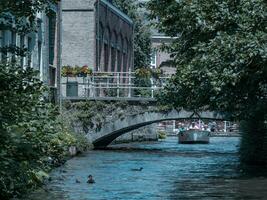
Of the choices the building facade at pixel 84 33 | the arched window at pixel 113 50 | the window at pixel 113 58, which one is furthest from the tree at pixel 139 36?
the building facade at pixel 84 33

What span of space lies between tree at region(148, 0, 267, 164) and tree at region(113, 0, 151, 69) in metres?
41.2

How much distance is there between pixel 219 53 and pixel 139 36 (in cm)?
4765

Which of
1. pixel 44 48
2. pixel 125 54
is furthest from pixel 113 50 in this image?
pixel 44 48

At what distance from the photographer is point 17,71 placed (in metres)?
10.7

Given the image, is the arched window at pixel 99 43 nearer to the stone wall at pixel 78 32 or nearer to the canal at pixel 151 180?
the stone wall at pixel 78 32

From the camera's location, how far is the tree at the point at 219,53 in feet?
58.9

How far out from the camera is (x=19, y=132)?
10.7 meters

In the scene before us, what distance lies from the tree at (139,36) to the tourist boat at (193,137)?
1038 centimetres

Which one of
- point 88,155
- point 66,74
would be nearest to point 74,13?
point 66,74

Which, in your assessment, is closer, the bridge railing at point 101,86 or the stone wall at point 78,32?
the bridge railing at point 101,86

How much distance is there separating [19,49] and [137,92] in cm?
3309

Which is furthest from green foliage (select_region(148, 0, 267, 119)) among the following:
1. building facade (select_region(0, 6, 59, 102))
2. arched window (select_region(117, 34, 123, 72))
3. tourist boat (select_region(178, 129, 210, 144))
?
tourist boat (select_region(178, 129, 210, 144))

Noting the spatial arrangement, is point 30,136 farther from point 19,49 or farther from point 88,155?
point 88,155

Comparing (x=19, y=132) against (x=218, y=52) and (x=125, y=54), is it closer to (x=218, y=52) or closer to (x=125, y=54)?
(x=218, y=52)
